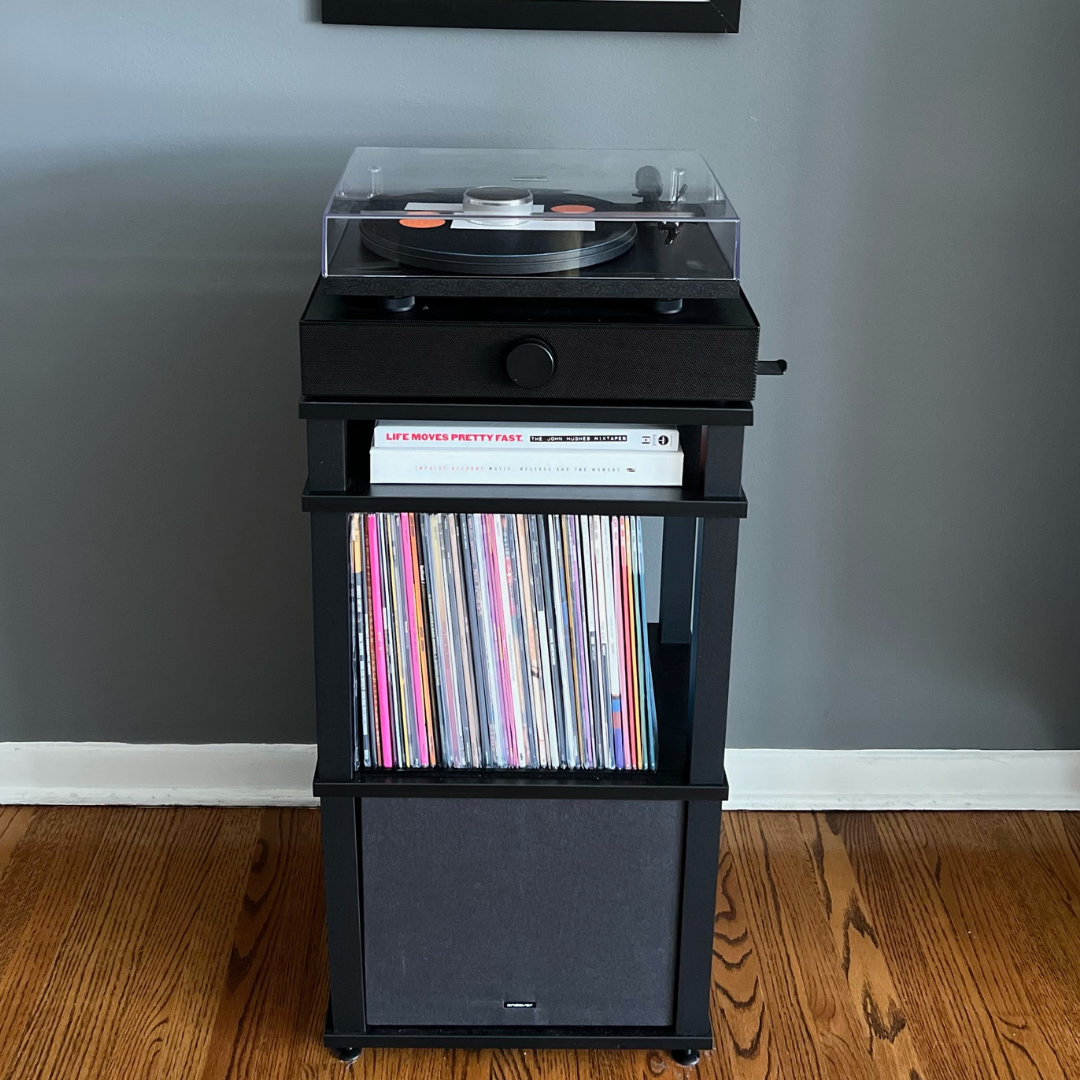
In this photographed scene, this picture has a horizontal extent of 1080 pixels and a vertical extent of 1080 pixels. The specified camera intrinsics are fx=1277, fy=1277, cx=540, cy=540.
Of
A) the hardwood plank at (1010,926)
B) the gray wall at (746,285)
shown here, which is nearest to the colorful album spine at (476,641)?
the gray wall at (746,285)

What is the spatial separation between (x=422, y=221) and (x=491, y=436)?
0.75ft

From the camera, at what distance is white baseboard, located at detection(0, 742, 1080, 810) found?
1962 mm

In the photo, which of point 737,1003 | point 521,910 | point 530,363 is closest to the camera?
point 530,363

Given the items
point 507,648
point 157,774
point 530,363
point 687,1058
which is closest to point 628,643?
point 507,648

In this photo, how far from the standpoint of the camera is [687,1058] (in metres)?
1.55

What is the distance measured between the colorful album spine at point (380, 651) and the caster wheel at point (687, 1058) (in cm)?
52

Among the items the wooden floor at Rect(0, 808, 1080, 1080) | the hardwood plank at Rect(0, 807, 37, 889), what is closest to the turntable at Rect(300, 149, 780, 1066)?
the wooden floor at Rect(0, 808, 1080, 1080)

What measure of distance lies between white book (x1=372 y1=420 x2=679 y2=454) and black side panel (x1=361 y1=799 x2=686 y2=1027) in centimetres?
41

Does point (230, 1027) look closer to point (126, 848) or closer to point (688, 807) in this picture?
point (126, 848)

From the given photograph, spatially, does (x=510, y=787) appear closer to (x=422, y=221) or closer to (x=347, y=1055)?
(x=347, y=1055)

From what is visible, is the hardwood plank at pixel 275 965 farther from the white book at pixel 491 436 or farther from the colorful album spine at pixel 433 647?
the white book at pixel 491 436

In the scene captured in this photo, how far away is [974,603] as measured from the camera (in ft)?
6.23

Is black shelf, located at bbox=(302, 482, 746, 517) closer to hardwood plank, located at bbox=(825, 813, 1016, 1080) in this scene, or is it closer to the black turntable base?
the black turntable base

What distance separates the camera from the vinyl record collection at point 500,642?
134 centimetres
